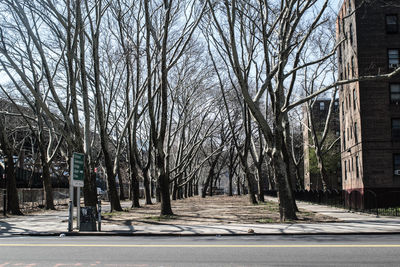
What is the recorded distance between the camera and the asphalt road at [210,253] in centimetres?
905

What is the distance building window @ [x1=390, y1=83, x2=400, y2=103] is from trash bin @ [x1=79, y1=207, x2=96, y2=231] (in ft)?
77.8

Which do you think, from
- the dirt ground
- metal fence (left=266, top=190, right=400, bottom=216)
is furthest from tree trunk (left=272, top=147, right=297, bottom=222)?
metal fence (left=266, top=190, right=400, bottom=216)

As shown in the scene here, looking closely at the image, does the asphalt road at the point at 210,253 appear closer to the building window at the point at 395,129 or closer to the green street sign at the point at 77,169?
the green street sign at the point at 77,169

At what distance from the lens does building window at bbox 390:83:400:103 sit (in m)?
31.7

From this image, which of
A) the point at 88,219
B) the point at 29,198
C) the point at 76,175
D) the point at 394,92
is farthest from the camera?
the point at 29,198

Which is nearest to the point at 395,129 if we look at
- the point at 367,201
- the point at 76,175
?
the point at 367,201

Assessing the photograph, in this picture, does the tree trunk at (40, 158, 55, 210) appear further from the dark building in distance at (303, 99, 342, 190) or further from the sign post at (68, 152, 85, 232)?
the dark building in distance at (303, 99, 342, 190)

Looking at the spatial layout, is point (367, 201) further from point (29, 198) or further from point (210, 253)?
point (29, 198)

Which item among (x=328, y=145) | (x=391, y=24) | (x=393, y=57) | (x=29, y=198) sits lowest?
(x=29, y=198)

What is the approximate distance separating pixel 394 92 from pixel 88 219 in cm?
2426

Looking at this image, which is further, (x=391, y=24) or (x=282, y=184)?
(x=391, y=24)

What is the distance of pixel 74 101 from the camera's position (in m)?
20.5

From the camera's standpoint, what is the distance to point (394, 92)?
31734 mm

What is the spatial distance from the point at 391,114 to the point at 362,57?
442 cm
